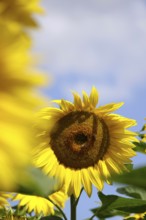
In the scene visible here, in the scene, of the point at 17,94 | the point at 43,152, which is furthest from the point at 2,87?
the point at 43,152

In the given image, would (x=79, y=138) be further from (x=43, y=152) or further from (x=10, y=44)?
(x=10, y=44)

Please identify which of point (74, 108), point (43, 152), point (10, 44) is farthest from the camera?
point (74, 108)

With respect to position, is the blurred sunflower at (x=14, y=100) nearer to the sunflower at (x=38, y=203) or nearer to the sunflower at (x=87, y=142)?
the sunflower at (x=38, y=203)

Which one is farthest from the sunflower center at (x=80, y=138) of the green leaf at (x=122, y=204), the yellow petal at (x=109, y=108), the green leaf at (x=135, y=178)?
the green leaf at (x=135, y=178)

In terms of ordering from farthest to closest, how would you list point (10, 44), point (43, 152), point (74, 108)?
point (74, 108) < point (43, 152) < point (10, 44)

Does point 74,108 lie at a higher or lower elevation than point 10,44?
higher

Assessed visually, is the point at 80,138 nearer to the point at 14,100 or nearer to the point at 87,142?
the point at 87,142

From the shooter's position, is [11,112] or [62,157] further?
[62,157]
